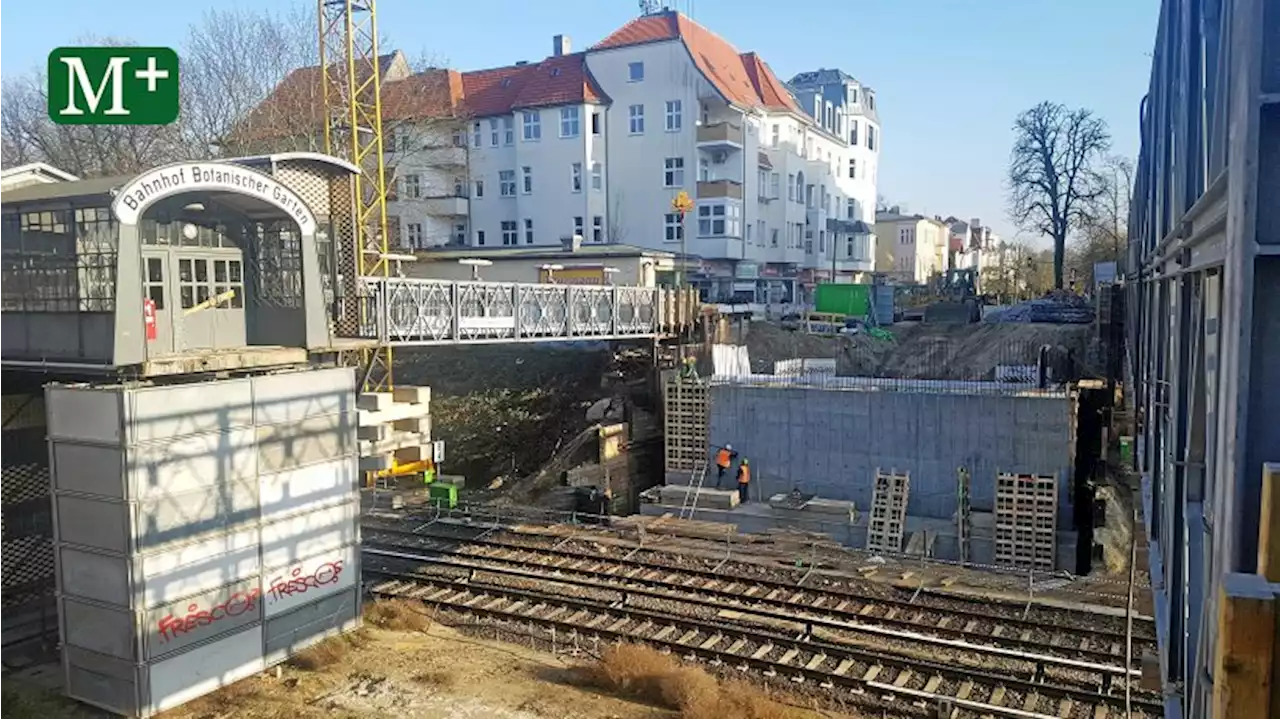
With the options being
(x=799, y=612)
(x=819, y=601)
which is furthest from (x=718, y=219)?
(x=799, y=612)

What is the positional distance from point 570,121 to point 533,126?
235 centimetres

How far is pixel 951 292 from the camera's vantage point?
49188mm

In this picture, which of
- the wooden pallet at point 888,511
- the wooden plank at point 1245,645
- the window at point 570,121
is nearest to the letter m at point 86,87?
the wooden plank at point 1245,645

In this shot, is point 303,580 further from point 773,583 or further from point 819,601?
point 819,601

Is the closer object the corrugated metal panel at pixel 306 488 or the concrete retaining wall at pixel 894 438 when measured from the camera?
the corrugated metal panel at pixel 306 488

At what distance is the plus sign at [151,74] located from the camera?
10695mm

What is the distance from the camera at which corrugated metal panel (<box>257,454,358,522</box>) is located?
1280 centimetres

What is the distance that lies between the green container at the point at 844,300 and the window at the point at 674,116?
11.1m

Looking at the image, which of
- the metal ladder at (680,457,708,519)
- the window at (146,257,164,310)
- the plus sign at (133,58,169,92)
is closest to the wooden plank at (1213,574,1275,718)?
the plus sign at (133,58,169,92)

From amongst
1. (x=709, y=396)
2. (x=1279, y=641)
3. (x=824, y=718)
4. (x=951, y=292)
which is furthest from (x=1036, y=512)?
(x=951, y=292)

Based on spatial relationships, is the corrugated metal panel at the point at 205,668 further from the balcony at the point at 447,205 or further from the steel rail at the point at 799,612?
the balcony at the point at 447,205

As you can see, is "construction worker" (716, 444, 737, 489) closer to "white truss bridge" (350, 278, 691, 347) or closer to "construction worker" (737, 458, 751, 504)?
"construction worker" (737, 458, 751, 504)

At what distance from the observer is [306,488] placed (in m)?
13.3

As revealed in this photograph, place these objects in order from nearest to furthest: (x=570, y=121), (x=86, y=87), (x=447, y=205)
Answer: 1. (x=86, y=87)
2. (x=570, y=121)
3. (x=447, y=205)
